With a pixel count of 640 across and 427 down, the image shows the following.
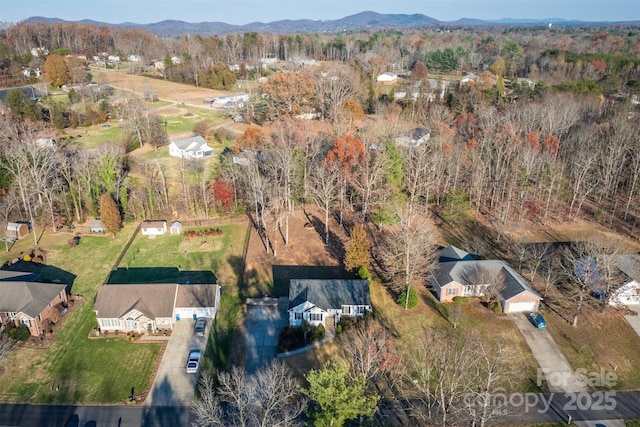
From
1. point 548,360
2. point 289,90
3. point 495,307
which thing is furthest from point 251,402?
point 289,90

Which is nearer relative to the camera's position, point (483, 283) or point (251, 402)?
point (251, 402)

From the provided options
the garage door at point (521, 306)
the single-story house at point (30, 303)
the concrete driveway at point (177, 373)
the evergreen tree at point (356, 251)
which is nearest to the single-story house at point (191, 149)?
the single-story house at point (30, 303)

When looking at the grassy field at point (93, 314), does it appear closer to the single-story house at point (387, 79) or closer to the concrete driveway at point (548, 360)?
the concrete driveway at point (548, 360)

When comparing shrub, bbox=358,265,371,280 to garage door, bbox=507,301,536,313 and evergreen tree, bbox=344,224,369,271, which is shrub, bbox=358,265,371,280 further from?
garage door, bbox=507,301,536,313

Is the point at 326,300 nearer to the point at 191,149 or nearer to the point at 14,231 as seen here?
the point at 14,231

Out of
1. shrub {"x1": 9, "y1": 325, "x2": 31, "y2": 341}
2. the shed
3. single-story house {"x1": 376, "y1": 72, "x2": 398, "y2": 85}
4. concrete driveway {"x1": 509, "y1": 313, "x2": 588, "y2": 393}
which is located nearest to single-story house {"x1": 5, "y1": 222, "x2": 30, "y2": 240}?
the shed

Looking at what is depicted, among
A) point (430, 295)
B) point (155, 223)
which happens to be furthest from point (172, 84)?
point (430, 295)

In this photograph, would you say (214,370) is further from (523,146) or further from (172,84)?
(172,84)
